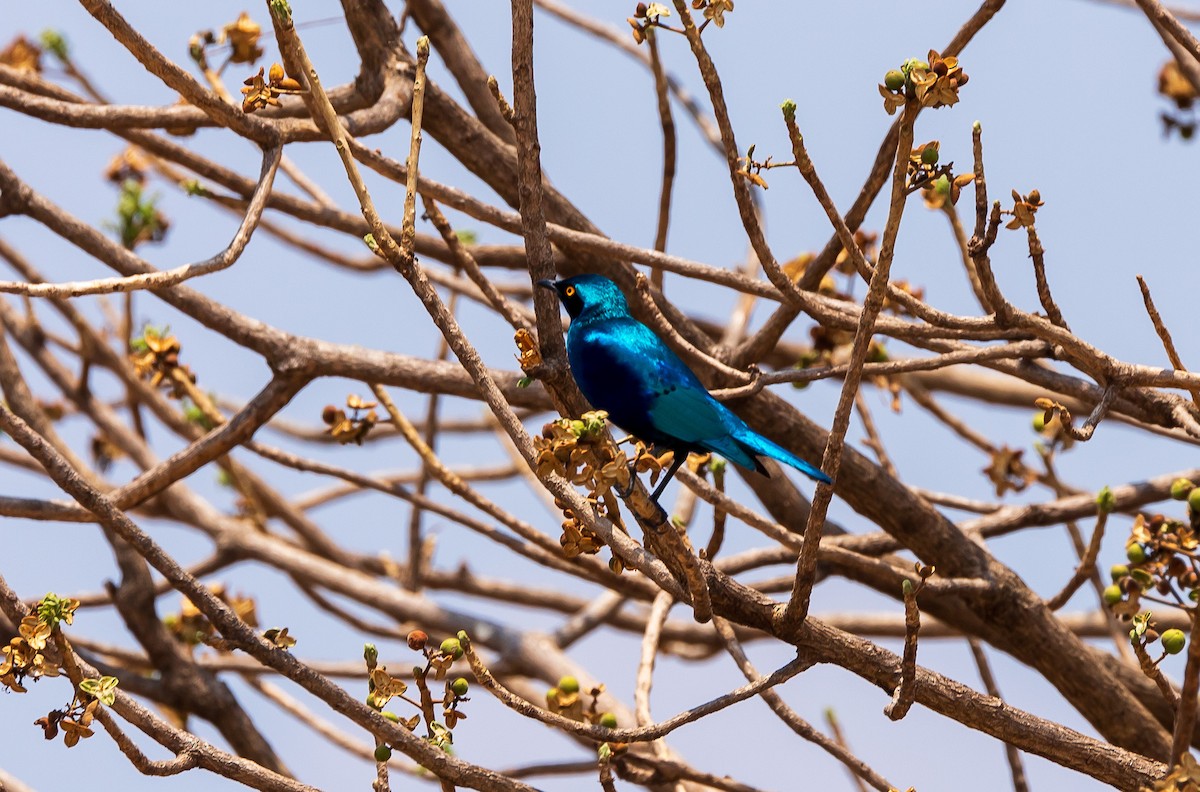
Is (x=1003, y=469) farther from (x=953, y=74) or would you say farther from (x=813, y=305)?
(x=953, y=74)

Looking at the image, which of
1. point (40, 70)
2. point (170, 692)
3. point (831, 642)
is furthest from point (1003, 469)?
point (40, 70)

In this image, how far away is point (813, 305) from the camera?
4398 mm

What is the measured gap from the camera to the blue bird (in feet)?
13.5

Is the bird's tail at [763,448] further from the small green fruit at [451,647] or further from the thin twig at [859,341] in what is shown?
the small green fruit at [451,647]

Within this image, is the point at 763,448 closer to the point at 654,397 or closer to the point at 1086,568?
the point at 654,397

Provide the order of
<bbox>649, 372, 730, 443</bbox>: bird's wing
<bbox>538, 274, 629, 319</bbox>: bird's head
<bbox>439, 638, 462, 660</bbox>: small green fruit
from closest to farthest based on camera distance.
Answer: <bbox>439, 638, 462, 660</bbox>: small green fruit, <bbox>649, 372, 730, 443</bbox>: bird's wing, <bbox>538, 274, 629, 319</bbox>: bird's head

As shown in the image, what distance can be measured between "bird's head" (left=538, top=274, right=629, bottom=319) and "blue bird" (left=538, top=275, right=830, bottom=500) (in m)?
0.21

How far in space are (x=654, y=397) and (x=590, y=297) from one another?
26.1 inches

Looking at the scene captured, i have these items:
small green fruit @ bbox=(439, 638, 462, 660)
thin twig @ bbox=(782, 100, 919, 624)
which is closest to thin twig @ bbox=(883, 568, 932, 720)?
thin twig @ bbox=(782, 100, 919, 624)

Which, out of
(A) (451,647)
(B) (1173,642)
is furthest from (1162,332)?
(A) (451,647)

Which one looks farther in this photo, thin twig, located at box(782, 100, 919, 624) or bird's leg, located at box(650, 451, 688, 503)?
bird's leg, located at box(650, 451, 688, 503)

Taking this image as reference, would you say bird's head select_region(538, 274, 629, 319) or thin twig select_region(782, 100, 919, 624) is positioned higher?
bird's head select_region(538, 274, 629, 319)

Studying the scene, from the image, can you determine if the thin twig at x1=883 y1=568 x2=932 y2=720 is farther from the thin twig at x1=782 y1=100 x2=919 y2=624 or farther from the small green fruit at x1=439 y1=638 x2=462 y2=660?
the small green fruit at x1=439 y1=638 x2=462 y2=660

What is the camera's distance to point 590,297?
15.4 ft
